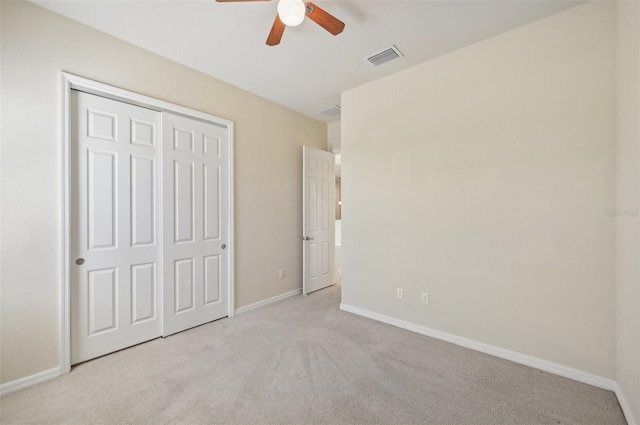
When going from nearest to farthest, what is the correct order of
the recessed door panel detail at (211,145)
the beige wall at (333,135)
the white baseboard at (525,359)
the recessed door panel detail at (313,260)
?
the white baseboard at (525,359), the recessed door panel detail at (211,145), the recessed door panel detail at (313,260), the beige wall at (333,135)

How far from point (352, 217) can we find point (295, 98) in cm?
179

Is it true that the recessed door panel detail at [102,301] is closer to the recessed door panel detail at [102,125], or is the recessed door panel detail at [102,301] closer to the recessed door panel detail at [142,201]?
the recessed door panel detail at [142,201]

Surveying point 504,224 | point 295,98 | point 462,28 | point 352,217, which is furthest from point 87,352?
point 462,28

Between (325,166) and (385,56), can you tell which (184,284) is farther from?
(385,56)

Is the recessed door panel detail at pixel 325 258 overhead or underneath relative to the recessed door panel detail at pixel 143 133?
underneath

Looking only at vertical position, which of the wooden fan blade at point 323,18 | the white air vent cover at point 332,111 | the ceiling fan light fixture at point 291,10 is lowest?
the ceiling fan light fixture at point 291,10

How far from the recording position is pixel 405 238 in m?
2.94

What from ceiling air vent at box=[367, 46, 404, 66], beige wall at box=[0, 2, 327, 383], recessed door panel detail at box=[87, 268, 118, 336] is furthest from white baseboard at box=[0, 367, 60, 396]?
ceiling air vent at box=[367, 46, 404, 66]

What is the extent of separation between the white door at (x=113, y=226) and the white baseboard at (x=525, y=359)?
2.53 metres

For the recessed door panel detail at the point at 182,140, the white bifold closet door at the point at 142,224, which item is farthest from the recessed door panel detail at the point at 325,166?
the recessed door panel detail at the point at 182,140

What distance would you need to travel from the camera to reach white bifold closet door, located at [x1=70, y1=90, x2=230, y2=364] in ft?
7.45

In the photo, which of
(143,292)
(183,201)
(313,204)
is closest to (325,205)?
(313,204)

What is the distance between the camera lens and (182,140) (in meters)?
2.87

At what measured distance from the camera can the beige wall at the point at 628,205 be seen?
155 centimetres
